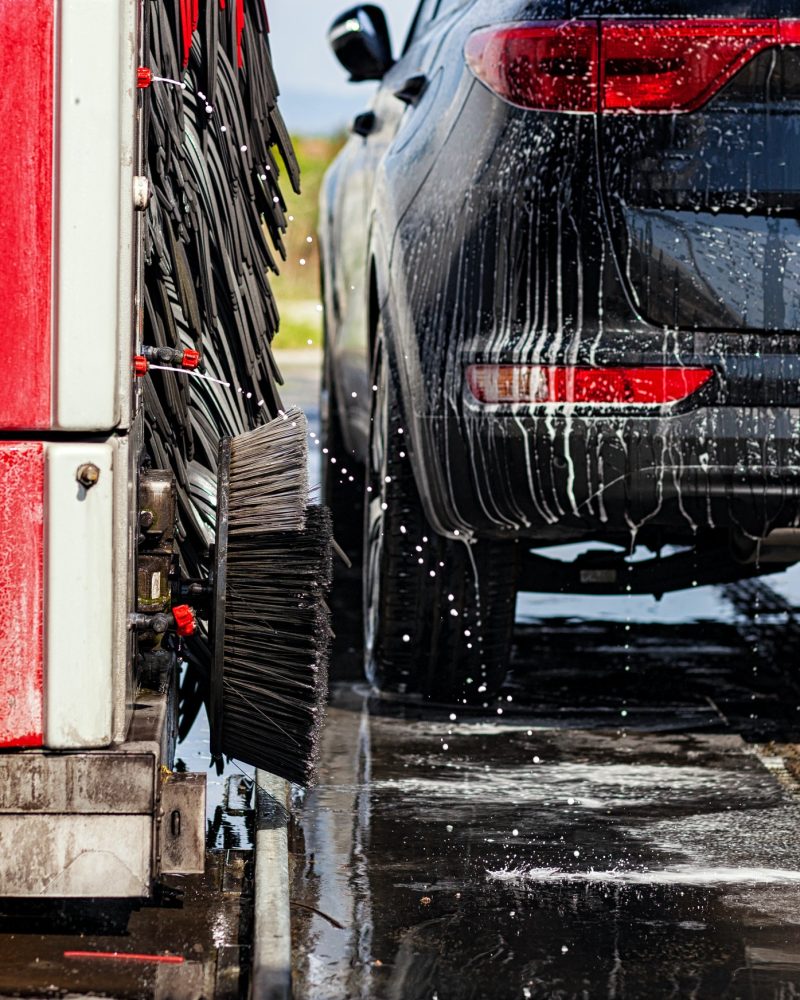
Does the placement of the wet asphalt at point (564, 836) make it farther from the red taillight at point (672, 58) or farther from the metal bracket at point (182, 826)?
the red taillight at point (672, 58)

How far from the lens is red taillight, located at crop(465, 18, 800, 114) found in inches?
A: 169

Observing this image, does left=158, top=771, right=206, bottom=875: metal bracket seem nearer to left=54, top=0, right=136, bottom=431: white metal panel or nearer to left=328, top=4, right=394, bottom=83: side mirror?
left=54, top=0, right=136, bottom=431: white metal panel

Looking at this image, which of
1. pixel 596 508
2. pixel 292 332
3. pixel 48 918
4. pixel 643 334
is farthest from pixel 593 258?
pixel 292 332

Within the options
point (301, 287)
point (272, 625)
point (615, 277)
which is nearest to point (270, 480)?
point (272, 625)

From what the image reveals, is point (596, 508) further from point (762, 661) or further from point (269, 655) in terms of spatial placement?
point (762, 661)

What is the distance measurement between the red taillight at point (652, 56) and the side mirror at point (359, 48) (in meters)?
2.08

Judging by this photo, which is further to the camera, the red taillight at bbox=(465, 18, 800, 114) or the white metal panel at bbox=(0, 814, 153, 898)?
the red taillight at bbox=(465, 18, 800, 114)

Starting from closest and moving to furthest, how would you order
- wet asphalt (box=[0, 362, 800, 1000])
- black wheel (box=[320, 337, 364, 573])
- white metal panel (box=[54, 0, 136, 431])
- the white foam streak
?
white metal panel (box=[54, 0, 136, 431]) → wet asphalt (box=[0, 362, 800, 1000]) → the white foam streak → black wheel (box=[320, 337, 364, 573])

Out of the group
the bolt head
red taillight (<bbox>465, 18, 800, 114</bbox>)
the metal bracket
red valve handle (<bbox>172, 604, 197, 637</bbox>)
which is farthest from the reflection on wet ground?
red taillight (<bbox>465, 18, 800, 114</bbox>)

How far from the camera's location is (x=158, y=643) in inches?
141

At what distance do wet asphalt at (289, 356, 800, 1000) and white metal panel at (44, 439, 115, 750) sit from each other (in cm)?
57

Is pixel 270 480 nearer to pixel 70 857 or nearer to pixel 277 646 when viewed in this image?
pixel 277 646

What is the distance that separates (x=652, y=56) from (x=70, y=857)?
2266 mm

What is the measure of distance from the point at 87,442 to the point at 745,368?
1.76m
